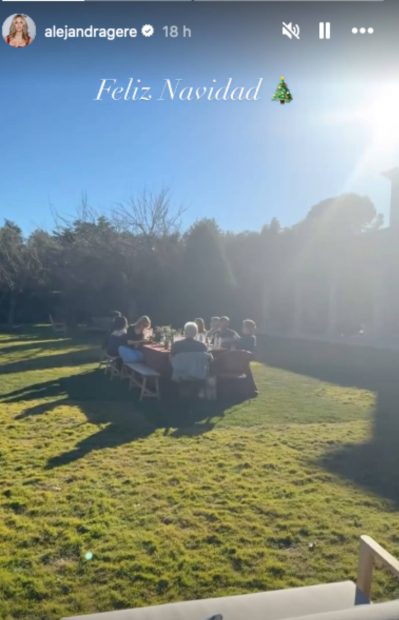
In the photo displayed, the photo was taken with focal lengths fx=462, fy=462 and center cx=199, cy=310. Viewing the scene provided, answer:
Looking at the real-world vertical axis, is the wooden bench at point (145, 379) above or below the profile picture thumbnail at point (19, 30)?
below

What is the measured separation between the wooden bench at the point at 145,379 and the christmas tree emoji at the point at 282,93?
4919 millimetres

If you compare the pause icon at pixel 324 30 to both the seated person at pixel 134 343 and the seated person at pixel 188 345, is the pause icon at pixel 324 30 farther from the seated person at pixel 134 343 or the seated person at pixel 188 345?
the seated person at pixel 134 343

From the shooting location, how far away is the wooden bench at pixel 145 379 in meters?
7.01

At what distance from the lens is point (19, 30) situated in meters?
2.18

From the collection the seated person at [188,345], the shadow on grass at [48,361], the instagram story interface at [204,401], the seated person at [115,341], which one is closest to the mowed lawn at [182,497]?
the instagram story interface at [204,401]

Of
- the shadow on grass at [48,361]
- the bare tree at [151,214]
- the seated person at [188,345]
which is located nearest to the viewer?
the seated person at [188,345]

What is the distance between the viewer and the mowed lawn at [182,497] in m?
2.53

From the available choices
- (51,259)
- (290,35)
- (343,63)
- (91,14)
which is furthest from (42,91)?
(51,259)

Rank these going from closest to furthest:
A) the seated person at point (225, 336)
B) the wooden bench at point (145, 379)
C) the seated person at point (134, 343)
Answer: the wooden bench at point (145, 379), the seated person at point (134, 343), the seated person at point (225, 336)

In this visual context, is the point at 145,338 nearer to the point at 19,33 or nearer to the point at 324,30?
the point at 19,33

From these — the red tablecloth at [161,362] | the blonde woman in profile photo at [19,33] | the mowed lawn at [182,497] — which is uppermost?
the blonde woman in profile photo at [19,33]

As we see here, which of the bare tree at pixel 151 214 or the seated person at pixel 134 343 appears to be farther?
the bare tree at pixel 151 214

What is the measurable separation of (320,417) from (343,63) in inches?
189

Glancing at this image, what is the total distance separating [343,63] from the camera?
2.30 m
